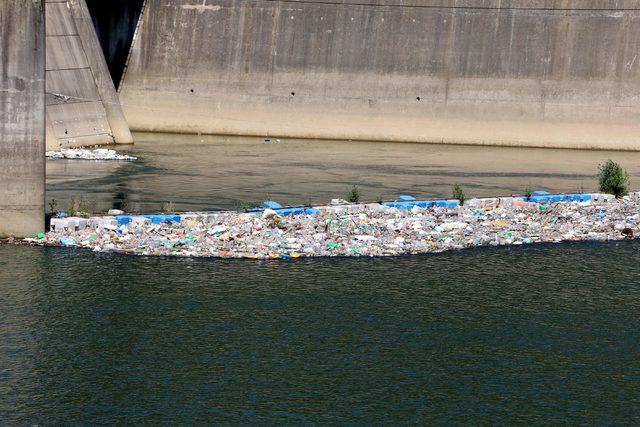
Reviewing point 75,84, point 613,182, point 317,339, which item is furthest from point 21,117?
point 75,84

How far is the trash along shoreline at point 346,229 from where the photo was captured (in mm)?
14078

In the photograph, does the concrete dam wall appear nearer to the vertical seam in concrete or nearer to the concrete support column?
the vertical seam in concrete

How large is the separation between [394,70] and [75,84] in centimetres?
1029

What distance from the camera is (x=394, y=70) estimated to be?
31609 mm

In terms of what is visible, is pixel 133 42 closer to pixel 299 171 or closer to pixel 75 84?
pixel 75 84

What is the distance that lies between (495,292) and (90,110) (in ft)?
56.3

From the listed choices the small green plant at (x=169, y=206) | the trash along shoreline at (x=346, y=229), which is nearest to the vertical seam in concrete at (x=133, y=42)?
the small green plant at (x=169, y=206)

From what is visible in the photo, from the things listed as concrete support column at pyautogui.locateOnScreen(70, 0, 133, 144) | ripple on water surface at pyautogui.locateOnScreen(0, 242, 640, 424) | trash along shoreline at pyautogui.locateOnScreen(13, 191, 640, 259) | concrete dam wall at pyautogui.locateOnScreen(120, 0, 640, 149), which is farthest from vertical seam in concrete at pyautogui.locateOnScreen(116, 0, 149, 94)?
ripple on water surface at pyautogui.locateOnScreen(0, 242, 640, 424)

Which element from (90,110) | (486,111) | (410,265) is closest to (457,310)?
(410,265)

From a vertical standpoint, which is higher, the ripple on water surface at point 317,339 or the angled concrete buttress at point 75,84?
the angled concrete buttress at point 75,84

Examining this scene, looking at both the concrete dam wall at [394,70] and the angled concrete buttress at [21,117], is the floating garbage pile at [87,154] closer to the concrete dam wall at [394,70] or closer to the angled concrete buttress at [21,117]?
the concrete dam wall at [394,70]

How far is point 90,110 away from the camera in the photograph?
88.0 feet

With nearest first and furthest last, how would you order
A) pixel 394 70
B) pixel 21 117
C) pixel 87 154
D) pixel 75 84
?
1. pixel 21 117
2. pixel 87 154
3. pixel 75 84
4. pixel 394 70

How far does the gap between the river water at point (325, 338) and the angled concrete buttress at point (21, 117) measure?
79cm
